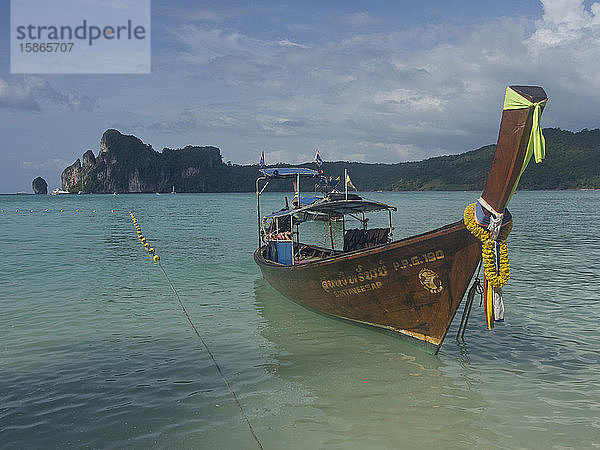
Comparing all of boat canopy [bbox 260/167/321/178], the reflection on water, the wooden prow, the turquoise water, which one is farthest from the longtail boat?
boat canopy [bbox 260/167/321/178]

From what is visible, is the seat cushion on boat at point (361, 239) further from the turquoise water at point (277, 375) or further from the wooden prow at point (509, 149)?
the wooden prow at point (509, 149)

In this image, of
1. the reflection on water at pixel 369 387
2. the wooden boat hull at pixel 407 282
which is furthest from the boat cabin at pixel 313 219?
the reflection on water at pixel 369 387

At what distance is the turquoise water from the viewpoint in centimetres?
613

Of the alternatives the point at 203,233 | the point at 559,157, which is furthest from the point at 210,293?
the point at 559,157

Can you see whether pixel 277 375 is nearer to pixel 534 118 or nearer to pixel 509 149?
pixel 509 149

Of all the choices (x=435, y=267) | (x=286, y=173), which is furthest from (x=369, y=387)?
(x=286, y=173)

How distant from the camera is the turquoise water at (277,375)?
6.13 meters

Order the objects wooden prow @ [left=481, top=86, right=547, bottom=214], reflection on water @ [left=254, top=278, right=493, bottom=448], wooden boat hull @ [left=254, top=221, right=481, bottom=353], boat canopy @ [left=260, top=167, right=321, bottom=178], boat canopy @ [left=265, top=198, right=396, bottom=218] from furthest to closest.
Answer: boat canopy @ [left=260, top=167, right=321, bottom=178] → boat canopy @ [left=265, top=198, right=396, bottom=218] → wooden boat hull @ [left=254, top=221, right=481, bottom=353] → reflection on water @ [left=254, top=278, right=493, bottom=448] → wooden prow @ [left=481, top=86, right=547, bottom=214]

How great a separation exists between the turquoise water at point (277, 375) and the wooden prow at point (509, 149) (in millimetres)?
2928

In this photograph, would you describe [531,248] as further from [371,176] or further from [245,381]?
[371,176]

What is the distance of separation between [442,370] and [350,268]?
237 cm

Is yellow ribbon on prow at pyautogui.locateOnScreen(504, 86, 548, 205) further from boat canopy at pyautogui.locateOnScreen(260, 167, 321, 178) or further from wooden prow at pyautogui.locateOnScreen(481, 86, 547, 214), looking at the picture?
boat canopy at pyautogui.locateOnScreen(260, 167, 321, 178)

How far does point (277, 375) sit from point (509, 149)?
4984mm

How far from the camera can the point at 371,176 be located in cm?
17238
